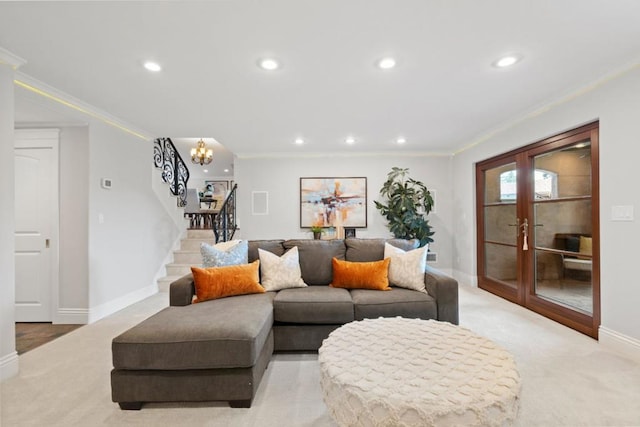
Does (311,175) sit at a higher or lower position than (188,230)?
higher

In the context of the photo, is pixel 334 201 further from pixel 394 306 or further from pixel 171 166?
pixel 394 306

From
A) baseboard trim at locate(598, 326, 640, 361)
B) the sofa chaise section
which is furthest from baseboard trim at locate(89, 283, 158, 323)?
baseboard trim at locate(598, 326, 640, 361)

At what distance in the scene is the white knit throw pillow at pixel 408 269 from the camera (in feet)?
9.36

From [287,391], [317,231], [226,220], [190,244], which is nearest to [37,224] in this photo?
[190,244]

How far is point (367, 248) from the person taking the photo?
3189 millimetres

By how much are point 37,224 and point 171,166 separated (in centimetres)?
250

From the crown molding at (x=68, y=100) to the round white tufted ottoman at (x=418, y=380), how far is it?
3445 millimetres

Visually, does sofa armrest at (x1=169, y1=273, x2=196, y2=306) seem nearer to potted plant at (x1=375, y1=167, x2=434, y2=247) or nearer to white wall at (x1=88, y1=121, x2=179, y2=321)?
white wall at (x1=88, y1=121, x2=179, y2=321)

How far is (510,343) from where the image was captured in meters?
2.79

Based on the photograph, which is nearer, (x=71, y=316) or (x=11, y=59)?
(x=11, y=59)

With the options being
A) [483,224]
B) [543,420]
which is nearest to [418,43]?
[543,420]

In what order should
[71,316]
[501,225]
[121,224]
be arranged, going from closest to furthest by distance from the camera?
[71,316] < [121,224] < [501,225]

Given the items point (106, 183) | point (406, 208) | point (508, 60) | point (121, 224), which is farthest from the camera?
point (406, 208)

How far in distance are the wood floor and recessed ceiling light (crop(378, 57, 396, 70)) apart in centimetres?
401
